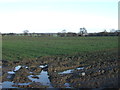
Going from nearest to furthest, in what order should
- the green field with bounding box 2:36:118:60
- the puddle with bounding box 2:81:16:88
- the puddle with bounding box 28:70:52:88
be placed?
the puddle with bounding box 2:81:16:88, the puddle with bounding box 28:70:52:88, the green field with bounding box 2:36:118:60

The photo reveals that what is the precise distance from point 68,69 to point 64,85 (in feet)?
18.4

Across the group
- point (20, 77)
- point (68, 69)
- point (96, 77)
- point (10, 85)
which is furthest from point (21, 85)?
point (68, 69)

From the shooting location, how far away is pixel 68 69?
702 inches

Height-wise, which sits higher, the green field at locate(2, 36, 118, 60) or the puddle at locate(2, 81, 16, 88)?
the green field at locate(2, 36, 118, 60)

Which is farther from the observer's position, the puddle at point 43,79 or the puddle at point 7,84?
the puddle at point 43,79

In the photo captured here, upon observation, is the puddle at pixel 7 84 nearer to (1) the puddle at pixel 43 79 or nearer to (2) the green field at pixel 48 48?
(1) the puddle at pixel 43 79

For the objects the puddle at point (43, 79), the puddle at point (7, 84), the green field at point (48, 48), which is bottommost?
the puddle at point (7, 84)

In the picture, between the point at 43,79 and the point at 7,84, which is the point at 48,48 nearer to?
the point at 43,79

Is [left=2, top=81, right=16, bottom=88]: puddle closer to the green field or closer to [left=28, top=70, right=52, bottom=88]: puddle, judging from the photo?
[left=28, top=70, right=52, bottom=88]: puddle

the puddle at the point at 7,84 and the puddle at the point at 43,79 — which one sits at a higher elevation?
the puddle at the point at 43,79

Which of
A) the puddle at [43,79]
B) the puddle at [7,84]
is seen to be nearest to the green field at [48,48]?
the puddle at [43,79]

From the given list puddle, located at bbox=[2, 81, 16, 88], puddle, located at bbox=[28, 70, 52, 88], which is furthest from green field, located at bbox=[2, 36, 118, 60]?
puddle, located at bbox=[2, 81, 16, 88]

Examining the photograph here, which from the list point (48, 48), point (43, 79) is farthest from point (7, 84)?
point (48, 48)

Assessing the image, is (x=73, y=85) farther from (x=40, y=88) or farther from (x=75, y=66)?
(x=75, y=66)
